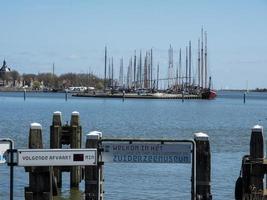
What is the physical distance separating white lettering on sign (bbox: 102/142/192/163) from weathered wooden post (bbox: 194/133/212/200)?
414mm

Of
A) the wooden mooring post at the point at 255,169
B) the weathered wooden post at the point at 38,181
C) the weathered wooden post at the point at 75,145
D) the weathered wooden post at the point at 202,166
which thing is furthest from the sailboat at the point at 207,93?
the weathered wooden post at the point at 202,166

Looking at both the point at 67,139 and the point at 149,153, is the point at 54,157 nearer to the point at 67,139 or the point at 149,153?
the point at 149,153

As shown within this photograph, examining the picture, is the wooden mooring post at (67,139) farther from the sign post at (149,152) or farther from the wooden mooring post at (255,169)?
the sign post at (149,152)

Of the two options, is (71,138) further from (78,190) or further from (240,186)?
(240,186)

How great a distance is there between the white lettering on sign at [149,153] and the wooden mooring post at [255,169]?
111 inches

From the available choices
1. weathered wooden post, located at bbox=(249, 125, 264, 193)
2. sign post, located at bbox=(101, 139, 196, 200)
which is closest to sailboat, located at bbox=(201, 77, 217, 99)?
weathered wooden post, located at bbox=(249, 125, 264, 193)

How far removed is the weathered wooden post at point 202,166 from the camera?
1441 cm

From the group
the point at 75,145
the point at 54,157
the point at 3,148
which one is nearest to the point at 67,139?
the point at 75,145

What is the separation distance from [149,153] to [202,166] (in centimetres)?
124

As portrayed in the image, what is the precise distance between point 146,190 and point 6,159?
10.5 metres

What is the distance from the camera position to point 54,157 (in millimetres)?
13867

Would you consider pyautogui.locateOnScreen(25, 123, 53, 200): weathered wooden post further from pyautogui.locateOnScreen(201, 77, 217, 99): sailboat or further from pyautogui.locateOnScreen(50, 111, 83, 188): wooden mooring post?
pyautogui.locateOnScreen(201, 77, 217, 99): sailboat

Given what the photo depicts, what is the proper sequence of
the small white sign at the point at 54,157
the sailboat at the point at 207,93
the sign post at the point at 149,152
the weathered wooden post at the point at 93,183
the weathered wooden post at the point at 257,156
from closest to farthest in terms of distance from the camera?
the small white sign at the point at 54,157
the sign post at the point at 149,152
the weathered wooden post at the point at 93,183
the weathered wooden post at the point at 257,156
the sailboat at the point at 207,93

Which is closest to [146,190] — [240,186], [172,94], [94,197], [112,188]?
[112,188]
